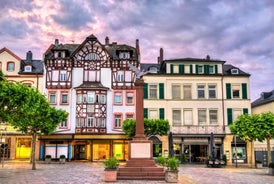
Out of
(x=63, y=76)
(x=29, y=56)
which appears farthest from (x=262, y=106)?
(x=29, y=56)

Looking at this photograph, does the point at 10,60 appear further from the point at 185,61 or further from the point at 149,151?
the point at 149,151

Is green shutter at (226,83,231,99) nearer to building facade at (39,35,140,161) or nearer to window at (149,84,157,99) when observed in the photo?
window at (149,84,157,99)

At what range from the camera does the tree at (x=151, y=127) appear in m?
39.4

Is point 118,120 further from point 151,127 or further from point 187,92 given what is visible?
point 187,92

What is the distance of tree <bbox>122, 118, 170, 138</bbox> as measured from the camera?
39.4 metres

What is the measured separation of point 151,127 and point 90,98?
34.0ft

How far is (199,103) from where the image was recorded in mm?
44844

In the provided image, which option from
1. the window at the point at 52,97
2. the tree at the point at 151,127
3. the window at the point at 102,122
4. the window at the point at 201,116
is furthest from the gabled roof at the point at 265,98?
the window at the point at 52,97

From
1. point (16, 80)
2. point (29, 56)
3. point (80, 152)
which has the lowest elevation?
point (80, 152)

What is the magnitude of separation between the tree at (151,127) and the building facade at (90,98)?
5.16m

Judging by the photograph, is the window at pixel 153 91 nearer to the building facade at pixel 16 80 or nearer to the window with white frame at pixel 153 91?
the window with white frame at pixel 153 91

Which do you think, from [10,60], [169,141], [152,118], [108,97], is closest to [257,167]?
[169,141]

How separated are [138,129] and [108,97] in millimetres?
23145

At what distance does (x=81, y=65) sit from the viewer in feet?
152
